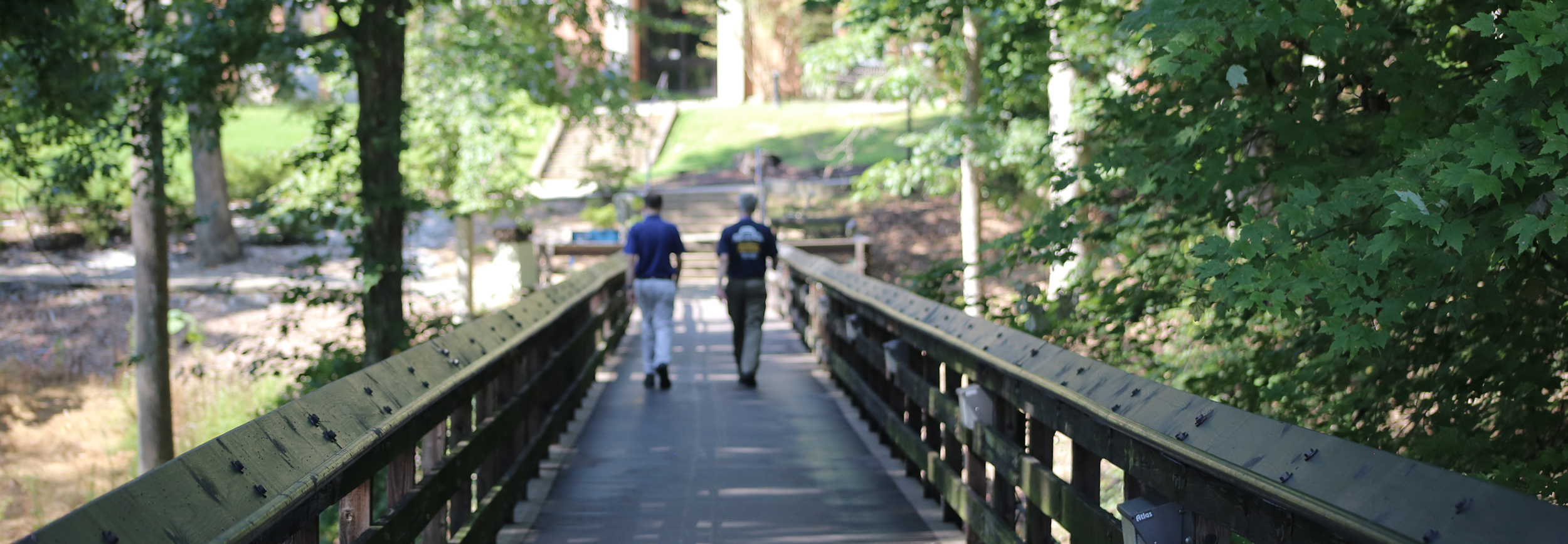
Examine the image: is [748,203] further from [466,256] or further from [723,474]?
[466,256]

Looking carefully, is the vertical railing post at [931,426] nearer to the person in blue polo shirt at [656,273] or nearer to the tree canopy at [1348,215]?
the tree canopy at [1348,215]

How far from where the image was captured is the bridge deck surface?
5.88 metres

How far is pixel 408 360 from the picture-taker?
458 centimetres

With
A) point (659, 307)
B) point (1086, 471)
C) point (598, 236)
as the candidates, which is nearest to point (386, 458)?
point (1086, 471)

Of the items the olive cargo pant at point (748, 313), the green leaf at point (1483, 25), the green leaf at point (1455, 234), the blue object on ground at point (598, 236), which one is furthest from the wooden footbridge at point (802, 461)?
the blue object on ground at point (598, 236)

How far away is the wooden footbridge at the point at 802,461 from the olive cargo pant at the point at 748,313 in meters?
0.30

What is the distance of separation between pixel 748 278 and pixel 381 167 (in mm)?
3543

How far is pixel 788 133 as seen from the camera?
3816 centimetres

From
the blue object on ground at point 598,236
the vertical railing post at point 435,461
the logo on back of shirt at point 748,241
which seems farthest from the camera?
the blue object on ground at point 598,236

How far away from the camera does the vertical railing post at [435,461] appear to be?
4734 mm

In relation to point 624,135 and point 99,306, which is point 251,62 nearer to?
point 624,135

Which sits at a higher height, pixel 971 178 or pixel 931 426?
pixel 971 178

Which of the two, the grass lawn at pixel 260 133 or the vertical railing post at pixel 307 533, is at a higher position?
the grass lawn at pixel 260 133

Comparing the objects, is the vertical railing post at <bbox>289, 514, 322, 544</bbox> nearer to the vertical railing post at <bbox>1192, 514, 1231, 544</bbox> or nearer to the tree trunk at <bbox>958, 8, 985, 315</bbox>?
the vertical railing post at <bbox>1192, 514, 1231, 544</bbox>
